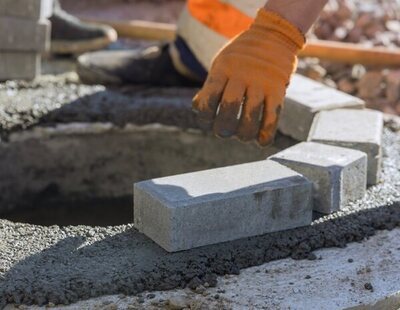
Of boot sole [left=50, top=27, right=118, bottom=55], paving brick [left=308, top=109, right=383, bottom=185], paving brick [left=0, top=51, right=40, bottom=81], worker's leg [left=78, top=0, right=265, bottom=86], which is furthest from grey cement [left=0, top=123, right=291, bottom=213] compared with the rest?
boot sole [left=50, top=27, right=118, bottom=55]

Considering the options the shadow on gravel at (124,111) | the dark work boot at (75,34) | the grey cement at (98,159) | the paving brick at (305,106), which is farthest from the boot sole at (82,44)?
the paving brick at (305,106)

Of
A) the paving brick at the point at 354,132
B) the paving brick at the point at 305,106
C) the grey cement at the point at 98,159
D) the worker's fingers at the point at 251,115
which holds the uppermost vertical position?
the worker's fingers at the point at 251,115

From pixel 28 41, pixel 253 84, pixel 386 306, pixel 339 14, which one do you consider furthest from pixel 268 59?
pixel 339 14

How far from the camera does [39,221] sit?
394cm

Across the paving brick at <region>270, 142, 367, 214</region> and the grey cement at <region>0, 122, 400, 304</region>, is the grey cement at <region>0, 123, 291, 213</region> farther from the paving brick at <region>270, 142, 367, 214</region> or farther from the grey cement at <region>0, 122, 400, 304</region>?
the grey cement at <region>0, 122, 400, 304</region>

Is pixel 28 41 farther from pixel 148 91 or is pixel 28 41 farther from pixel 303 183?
pixel 303 183

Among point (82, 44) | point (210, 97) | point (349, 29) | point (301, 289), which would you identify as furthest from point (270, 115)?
point (349, 29)

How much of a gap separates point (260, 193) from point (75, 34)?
3048 millimetres

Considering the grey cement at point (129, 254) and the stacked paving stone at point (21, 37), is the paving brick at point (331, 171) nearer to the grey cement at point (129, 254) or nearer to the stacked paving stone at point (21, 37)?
the grey cement at point (129, 254)

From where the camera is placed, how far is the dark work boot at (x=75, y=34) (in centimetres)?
543

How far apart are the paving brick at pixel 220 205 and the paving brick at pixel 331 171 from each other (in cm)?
9

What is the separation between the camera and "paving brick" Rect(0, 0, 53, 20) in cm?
437

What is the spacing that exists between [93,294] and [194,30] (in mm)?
2194

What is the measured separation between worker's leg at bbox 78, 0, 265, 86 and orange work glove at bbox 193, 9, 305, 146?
3.78 ft
